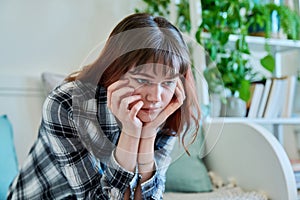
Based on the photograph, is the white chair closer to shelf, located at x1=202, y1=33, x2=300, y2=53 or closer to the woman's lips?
shelf, located at x1=202, y1=33, x2=300, y2=53

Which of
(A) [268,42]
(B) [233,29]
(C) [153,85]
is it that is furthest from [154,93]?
(A) [268,42]

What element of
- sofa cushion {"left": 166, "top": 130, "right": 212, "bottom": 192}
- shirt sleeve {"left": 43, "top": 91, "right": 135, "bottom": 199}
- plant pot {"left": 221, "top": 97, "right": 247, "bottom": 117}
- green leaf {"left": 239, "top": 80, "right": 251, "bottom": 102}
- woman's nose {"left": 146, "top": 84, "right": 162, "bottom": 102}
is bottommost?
sofa cushion {"left": 166, "top": 130, "right": 212, "bottom": 192}

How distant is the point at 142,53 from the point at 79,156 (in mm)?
293

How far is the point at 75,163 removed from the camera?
644 mm

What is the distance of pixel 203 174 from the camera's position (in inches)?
47.2

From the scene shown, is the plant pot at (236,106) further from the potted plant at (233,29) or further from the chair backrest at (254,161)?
the chair backrest at (254,161)

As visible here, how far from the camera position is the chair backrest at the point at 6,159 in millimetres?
1035

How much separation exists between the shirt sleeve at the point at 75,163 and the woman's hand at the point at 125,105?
0.45 ft

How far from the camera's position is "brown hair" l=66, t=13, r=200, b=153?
0.41 m

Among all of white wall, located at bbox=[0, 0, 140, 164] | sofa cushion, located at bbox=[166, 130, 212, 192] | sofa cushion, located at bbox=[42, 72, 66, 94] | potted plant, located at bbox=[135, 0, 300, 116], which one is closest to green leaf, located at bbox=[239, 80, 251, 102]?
potted plant, located at bbox=[135, 0, 300, 116]

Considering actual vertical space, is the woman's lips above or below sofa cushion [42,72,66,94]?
above

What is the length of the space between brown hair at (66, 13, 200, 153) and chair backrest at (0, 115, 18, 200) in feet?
2.27

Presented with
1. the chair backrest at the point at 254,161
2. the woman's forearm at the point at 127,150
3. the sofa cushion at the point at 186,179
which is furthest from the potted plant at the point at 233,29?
the woman's forearm at the point at 127,150

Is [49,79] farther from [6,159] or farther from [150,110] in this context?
[150,110]
